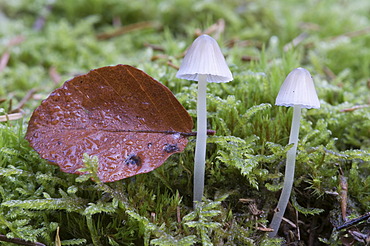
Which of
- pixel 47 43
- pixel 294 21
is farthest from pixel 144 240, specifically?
pixel 294 21

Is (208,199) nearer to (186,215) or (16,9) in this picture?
(186,215)

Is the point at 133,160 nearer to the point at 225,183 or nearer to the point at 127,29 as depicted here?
the point at 225,183

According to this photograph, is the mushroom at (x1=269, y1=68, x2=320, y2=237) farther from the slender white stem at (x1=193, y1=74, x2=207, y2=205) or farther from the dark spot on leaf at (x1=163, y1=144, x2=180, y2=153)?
the dark spot on leaf at (x1=163, y1=144, x2=180, y2=153)

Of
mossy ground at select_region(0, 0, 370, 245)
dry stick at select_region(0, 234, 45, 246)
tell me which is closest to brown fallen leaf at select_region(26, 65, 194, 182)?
mossy ground at select_region(0, 0, 370, 245)

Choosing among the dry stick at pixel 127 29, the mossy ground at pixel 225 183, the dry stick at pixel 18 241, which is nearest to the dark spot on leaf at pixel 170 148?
the mossy ground at pixel 225 183

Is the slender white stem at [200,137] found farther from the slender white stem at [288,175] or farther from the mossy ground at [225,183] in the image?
the slender white stem at [288,175]

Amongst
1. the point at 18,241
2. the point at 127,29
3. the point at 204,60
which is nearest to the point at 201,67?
the point at 204,60
